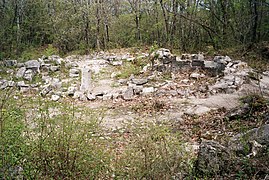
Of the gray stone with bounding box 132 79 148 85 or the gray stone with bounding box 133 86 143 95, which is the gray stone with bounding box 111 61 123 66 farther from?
the gray stone with bounding box 133 86 143 95

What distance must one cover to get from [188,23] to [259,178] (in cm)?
1394

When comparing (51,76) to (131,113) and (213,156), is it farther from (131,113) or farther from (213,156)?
(213,156)

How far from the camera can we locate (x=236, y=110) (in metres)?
6.08

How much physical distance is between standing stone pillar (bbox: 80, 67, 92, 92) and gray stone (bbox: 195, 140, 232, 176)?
650cm

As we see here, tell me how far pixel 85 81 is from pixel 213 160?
7.52 metres

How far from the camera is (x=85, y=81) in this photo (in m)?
10.4

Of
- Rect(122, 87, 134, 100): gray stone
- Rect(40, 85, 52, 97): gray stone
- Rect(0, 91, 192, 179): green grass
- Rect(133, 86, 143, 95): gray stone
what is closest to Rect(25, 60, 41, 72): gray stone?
Rect(40, 85, 52, 97): gray stone

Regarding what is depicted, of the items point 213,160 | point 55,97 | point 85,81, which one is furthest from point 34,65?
point 213,160

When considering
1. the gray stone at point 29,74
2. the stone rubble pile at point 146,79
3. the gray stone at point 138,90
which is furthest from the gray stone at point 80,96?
the gray stone at point 29,74

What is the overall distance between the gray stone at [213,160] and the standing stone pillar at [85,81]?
6.50 meters

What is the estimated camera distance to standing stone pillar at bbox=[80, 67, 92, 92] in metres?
9.78

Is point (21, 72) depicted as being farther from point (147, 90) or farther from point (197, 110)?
point (197, 110)

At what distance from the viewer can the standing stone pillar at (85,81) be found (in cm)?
978

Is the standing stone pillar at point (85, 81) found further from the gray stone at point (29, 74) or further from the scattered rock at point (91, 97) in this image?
the gray stone at point (29, 74)
